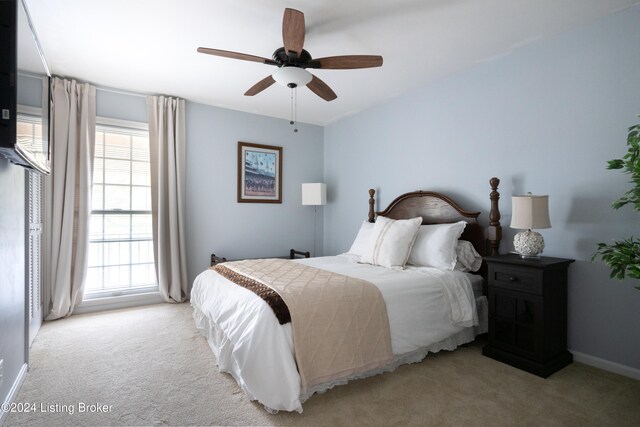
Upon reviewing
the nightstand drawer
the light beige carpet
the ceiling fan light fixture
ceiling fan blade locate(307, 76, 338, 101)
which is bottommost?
the light beige carpet

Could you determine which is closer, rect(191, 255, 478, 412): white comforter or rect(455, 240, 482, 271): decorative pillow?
rect(191, 255, 478, 412): white comforter

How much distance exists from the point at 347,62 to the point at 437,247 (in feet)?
5.89

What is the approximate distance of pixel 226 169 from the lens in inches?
180

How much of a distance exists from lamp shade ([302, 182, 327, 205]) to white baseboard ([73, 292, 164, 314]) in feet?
7.83

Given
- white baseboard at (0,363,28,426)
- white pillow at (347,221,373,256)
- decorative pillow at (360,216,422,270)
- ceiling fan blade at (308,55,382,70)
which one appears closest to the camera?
white baseboard at (0,363,28,426)

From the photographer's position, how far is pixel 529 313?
98.9 inches

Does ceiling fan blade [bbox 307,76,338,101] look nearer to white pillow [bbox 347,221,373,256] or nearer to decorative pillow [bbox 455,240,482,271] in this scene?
white pillow [bbox 347,221,373,256]

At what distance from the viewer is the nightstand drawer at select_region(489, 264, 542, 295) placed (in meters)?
2.33

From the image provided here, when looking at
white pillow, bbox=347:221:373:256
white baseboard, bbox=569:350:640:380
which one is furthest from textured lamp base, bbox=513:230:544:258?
white pillow, bbox=347:221:373:256

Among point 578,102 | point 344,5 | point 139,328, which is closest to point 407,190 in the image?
point 578,102

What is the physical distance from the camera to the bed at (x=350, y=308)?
187cm

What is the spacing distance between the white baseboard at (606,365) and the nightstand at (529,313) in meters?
0.06

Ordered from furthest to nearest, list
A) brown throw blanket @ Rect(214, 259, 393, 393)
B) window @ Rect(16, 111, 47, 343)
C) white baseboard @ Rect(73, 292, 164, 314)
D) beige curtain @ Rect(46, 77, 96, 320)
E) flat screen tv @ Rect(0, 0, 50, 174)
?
white baseboard @ Rect(73, 292, 164, 314), beige curtain @ Rect(46, 77, 96, 320), window @ Rect(16, 111, 47, 343), brown throw blanket @ Rect(214, 259, 393, 393), flat screen tv @ Rect(0, 0, 50, 174)

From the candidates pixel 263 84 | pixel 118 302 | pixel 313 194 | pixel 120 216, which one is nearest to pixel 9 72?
pixel 263 84
